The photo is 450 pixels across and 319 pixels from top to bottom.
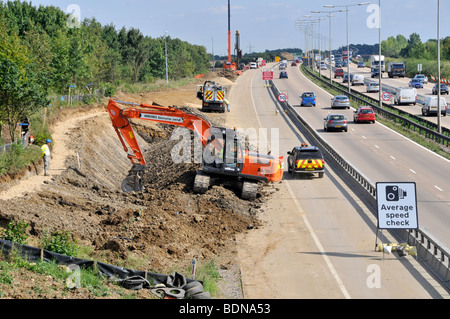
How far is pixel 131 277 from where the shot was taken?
1706 centimetres

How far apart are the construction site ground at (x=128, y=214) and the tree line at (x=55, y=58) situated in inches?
150

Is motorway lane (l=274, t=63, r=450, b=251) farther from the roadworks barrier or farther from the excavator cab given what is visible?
the roadworks barrier

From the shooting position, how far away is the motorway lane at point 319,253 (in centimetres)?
1839

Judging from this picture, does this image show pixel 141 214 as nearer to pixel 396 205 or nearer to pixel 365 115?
pixel 396 205

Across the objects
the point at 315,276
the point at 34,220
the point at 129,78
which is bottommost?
the point at 315,276

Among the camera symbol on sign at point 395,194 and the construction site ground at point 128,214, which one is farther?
the camera symbol on sign at point 395,194

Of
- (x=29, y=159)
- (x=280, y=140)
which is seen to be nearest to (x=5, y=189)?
(x=29, y=159)

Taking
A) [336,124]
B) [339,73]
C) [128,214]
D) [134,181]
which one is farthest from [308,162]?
[339,73]

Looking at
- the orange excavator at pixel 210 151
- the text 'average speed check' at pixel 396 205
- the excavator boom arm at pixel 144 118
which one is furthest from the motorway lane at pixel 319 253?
the excavator boom arm at pixel 144 118

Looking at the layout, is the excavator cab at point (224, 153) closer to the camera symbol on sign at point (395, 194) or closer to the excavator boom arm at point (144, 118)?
the excavator boom arm at point (144, 118)

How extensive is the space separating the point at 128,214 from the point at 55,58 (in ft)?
99.8

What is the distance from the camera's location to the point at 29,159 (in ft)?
101
